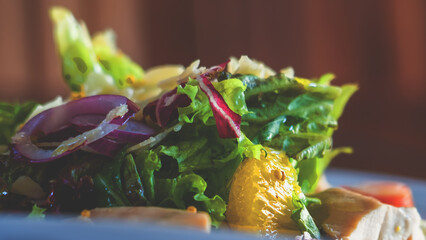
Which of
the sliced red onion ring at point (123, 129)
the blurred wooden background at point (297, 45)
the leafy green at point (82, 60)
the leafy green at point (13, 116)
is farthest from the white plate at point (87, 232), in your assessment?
the blurred wooden background at point (297, 45)

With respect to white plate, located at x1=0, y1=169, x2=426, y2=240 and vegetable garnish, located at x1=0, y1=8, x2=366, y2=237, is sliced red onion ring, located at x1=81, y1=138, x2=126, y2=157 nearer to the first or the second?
vegetable garnish, located at x1=0, y1=8, x2=366, y2=237

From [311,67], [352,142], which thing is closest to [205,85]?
[352,142]

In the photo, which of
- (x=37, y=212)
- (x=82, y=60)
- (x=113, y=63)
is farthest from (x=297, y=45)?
(x=37, y=212)

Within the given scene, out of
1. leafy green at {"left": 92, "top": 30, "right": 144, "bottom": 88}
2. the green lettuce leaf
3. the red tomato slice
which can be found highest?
leafy green at {"left": 92, "top": 30, "right": 144, "bottom": 88}

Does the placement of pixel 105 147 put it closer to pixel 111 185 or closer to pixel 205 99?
pixel 111 185

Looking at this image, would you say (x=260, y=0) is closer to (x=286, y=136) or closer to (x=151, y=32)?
(x=151, y=32)

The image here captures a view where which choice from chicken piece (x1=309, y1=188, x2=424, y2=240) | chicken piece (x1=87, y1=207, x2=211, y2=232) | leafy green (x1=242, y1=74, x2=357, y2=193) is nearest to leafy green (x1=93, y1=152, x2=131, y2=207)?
chicken piece (x1=87, y1=207, x2=211, y2=232)
